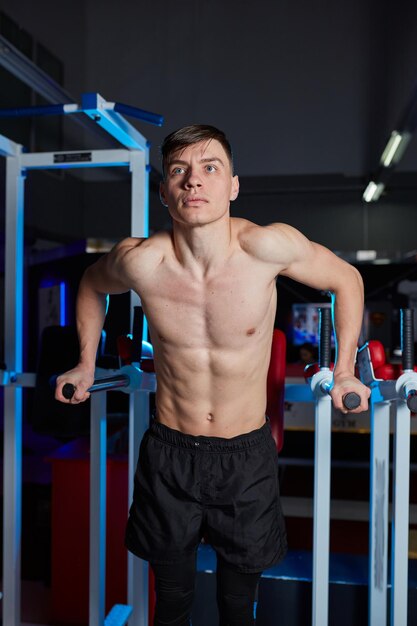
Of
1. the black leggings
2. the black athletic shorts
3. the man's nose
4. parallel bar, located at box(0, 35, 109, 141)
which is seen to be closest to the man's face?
the man's nose

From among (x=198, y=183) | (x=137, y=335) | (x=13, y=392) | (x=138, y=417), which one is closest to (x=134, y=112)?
(x=198, y=183)

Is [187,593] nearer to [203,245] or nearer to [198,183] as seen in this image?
[203,245]

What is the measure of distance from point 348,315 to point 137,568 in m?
1.24

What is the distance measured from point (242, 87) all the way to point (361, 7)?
1508 millimetres

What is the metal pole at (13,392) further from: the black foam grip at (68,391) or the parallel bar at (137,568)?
the black foam grip at (68,391)

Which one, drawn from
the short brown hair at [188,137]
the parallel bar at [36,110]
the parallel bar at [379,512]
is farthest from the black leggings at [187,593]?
the parallel bar at [36,110]

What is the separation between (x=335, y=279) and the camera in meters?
1.49

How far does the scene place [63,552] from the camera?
105 inches

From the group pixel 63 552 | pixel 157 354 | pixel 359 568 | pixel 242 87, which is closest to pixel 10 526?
pixel 63 552

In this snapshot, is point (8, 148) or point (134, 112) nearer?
point (134, 112)

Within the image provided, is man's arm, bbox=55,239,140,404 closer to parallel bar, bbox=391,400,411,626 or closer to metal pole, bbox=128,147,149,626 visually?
metal pole, bbox=128,147,149,626

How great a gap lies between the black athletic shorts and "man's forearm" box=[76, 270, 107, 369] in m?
0.36

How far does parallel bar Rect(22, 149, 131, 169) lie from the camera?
2.11m

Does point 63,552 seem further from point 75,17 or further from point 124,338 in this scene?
point 75,17
